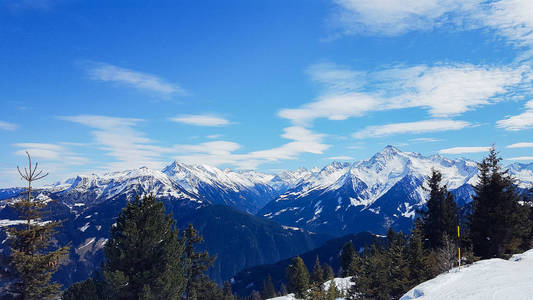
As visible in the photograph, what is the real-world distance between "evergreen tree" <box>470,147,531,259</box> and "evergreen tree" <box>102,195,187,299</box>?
30.2 m

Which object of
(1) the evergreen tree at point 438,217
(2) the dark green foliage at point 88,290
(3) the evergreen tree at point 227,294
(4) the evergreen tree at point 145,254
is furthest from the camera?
(3) the evergreen tree at point 227,294

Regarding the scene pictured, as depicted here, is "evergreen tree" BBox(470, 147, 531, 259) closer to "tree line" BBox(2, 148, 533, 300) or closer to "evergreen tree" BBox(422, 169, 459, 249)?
"tree line" BBox(2, 148, 533, 300)

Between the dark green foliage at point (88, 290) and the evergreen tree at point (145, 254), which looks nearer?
the evergreen tree at point (145, 254)

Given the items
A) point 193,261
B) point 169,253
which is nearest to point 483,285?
point 169,253

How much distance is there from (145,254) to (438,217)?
119 feet

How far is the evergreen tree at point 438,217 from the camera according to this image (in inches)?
1626

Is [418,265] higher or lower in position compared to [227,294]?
higher

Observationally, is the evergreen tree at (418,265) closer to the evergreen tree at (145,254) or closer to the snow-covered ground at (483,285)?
the snow-covered ground at (483,285)

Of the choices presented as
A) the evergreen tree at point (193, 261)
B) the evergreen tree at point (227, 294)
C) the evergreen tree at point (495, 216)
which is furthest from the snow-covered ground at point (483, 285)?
→ the evergreen tree at point (227, 294)

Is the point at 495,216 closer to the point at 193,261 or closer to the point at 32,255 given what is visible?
the point at 193,261

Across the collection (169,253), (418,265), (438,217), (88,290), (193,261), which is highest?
(438,217)

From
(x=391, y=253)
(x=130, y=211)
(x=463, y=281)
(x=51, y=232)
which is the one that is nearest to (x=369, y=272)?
(x=391, y=253)

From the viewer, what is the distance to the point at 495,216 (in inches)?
1246

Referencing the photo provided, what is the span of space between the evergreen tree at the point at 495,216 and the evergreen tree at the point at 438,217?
7.08 meters
